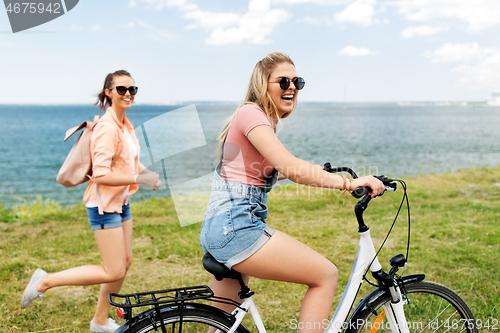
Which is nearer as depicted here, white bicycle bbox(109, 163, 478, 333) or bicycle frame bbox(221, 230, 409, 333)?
white bicycle bbox(109, 163, 478, 333)

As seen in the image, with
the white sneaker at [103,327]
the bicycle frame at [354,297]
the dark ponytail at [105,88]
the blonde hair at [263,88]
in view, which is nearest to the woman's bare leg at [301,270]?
the bicycle frame at [354,297]

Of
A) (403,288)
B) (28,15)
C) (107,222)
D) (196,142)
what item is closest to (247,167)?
(196,142)

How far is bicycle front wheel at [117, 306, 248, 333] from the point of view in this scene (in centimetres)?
184

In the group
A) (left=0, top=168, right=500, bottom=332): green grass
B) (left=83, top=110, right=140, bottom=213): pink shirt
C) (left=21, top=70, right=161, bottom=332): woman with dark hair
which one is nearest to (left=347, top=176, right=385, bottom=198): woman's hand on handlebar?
(left=21, top=70, right=161, bottom=332): woman with dark hair

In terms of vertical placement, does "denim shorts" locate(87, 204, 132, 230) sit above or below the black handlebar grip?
below

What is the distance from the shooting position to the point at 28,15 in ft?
16.8

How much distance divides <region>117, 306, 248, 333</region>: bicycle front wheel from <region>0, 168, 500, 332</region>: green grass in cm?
155

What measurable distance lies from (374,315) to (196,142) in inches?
66.9

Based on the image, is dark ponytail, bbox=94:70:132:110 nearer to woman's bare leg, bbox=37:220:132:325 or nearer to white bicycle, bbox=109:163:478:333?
woman's bare leg, bbox=37:220:132:325

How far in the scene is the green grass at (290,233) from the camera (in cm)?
370

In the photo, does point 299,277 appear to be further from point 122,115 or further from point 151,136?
point 122,115

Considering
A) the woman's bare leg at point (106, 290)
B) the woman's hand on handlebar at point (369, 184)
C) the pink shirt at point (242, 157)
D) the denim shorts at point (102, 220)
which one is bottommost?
the woman's bare leg at point (106, 290)

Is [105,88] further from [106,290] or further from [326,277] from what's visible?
[326,277]

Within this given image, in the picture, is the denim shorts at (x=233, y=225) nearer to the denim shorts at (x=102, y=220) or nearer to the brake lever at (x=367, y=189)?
the brake lever at (x=367, y=189)
